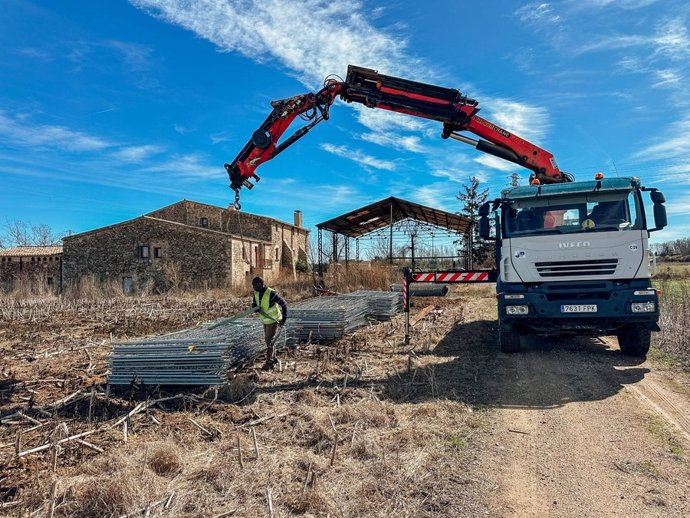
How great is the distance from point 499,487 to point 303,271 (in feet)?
129

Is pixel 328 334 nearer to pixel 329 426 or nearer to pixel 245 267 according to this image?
pixel 329 426

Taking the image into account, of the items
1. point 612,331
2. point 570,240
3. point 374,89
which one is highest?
point 374,89

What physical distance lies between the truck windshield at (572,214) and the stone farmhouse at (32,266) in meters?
34.0

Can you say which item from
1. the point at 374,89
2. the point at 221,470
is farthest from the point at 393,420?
the point at 374,89

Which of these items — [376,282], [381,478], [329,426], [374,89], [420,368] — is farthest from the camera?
[376,282]

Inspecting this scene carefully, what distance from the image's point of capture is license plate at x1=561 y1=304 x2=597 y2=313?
751cm

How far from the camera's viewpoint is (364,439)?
470cm

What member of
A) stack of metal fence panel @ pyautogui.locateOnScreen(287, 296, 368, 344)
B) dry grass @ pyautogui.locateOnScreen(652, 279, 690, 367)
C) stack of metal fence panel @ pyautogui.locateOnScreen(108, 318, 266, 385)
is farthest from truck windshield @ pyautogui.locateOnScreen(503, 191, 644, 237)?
stack of metal fence panel @ pyautogui.locateOnScreen(108, 318, 266, 385)

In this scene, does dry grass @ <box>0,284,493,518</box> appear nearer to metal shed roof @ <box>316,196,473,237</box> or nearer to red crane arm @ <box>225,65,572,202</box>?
red crane arm @ <box>225,65,572,202</box>

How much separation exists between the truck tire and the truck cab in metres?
0.01

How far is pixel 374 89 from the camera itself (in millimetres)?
9648

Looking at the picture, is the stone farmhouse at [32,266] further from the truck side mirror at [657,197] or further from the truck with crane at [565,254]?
the truck side mirror at [657,197]

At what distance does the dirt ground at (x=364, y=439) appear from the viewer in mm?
3602

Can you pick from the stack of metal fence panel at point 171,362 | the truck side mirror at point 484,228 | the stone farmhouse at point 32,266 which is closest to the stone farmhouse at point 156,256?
the stone farmhouse at point 32,266
